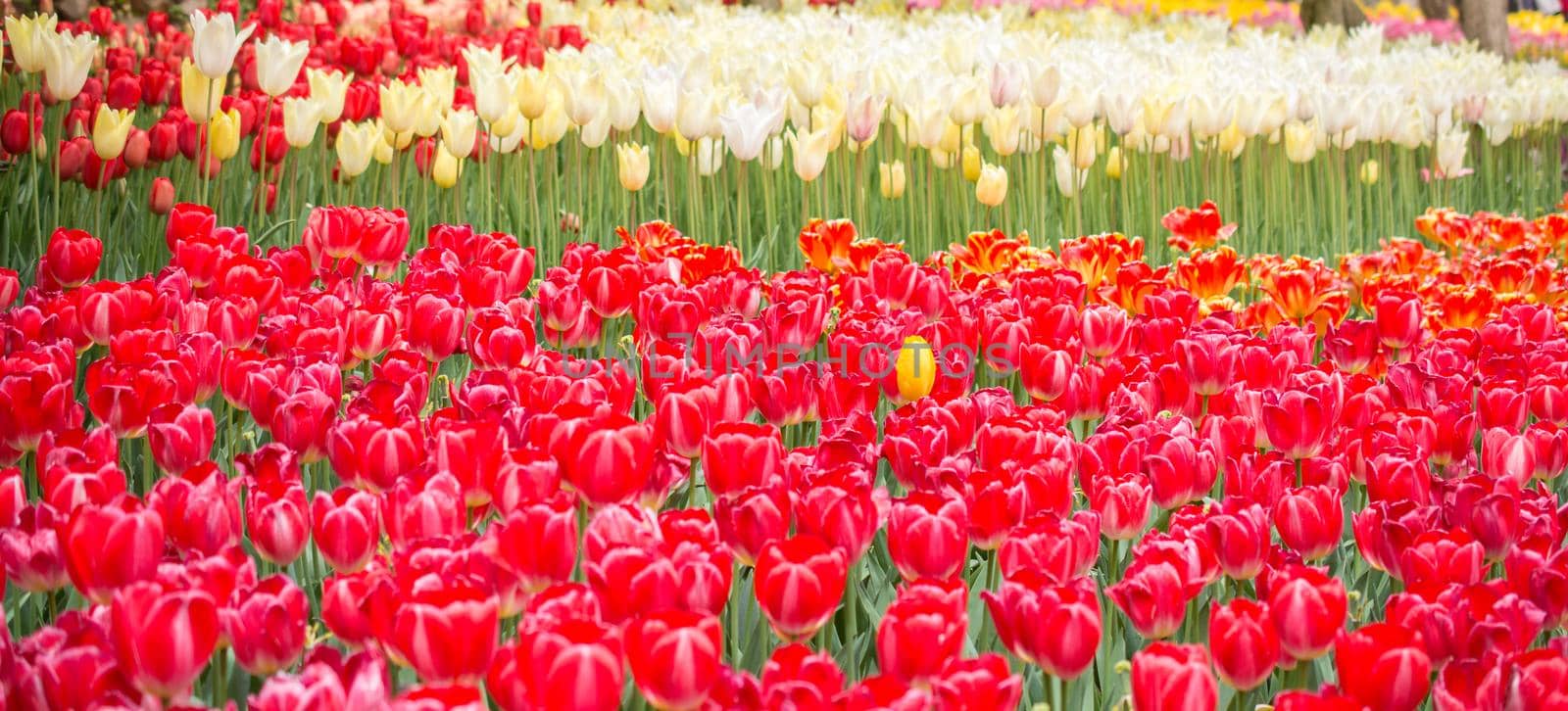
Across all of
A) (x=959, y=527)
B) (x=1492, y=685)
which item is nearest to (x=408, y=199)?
(x=959, y=527)

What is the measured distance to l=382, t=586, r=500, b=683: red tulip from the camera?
132 centimetres

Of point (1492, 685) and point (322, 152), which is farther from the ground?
point (322, 152)

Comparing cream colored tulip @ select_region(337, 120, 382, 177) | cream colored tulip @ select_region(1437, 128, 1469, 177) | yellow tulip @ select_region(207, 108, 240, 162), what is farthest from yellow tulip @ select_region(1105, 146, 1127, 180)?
yellow tulip @ select_region(207, 108, 240, 162)

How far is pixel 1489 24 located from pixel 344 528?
12.9m

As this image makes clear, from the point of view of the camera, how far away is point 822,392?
2375 mm

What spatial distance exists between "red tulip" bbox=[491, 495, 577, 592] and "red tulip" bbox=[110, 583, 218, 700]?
0.98ft

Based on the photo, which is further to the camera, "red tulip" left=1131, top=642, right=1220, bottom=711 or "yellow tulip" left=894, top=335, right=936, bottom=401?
"yellow tulip" left=894, top=335, right=936, bottom=401

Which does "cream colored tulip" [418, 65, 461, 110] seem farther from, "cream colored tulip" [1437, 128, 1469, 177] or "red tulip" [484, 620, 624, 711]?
"cream colored tulip" [1437, 128, 1469, 177]

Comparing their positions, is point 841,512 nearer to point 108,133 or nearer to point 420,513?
point 420,513

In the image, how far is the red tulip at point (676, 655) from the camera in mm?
1276

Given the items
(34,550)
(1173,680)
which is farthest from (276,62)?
(1173,680)

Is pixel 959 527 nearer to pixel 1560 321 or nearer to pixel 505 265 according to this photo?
pixel 505 265

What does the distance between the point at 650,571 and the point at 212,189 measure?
4083 millimetres

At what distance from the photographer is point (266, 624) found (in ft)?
4.68
